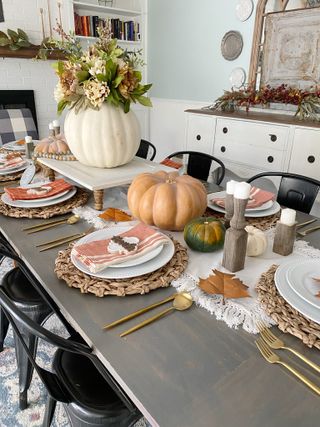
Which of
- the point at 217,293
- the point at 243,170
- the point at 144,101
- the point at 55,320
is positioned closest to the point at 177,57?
the point at 243,170

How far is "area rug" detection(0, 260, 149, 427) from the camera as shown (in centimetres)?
126

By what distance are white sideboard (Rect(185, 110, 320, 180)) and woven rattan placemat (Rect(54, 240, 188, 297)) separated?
168 centimetres

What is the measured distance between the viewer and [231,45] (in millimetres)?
3182

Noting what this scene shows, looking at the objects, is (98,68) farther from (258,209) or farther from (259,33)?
(259,33)

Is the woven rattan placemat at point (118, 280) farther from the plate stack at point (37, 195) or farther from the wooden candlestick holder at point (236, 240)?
the plate stack at point (37, 195)

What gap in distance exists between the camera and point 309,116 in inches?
93.6

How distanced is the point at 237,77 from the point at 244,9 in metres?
0.56

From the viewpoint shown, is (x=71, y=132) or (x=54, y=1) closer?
(x=71, y=132)

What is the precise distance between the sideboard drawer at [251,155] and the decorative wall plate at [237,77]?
0.78 metres

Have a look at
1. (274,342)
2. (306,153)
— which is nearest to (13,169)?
(274,342)

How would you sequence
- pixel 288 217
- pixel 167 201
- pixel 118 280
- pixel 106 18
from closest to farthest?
pixel 118 280 < pixel 288 217 < pixel 167 201 < pixel 106 18

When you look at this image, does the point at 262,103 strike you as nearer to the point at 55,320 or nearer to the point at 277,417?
the point at 55,320

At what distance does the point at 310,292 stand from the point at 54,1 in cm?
403

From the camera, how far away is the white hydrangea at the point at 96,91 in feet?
4.07
